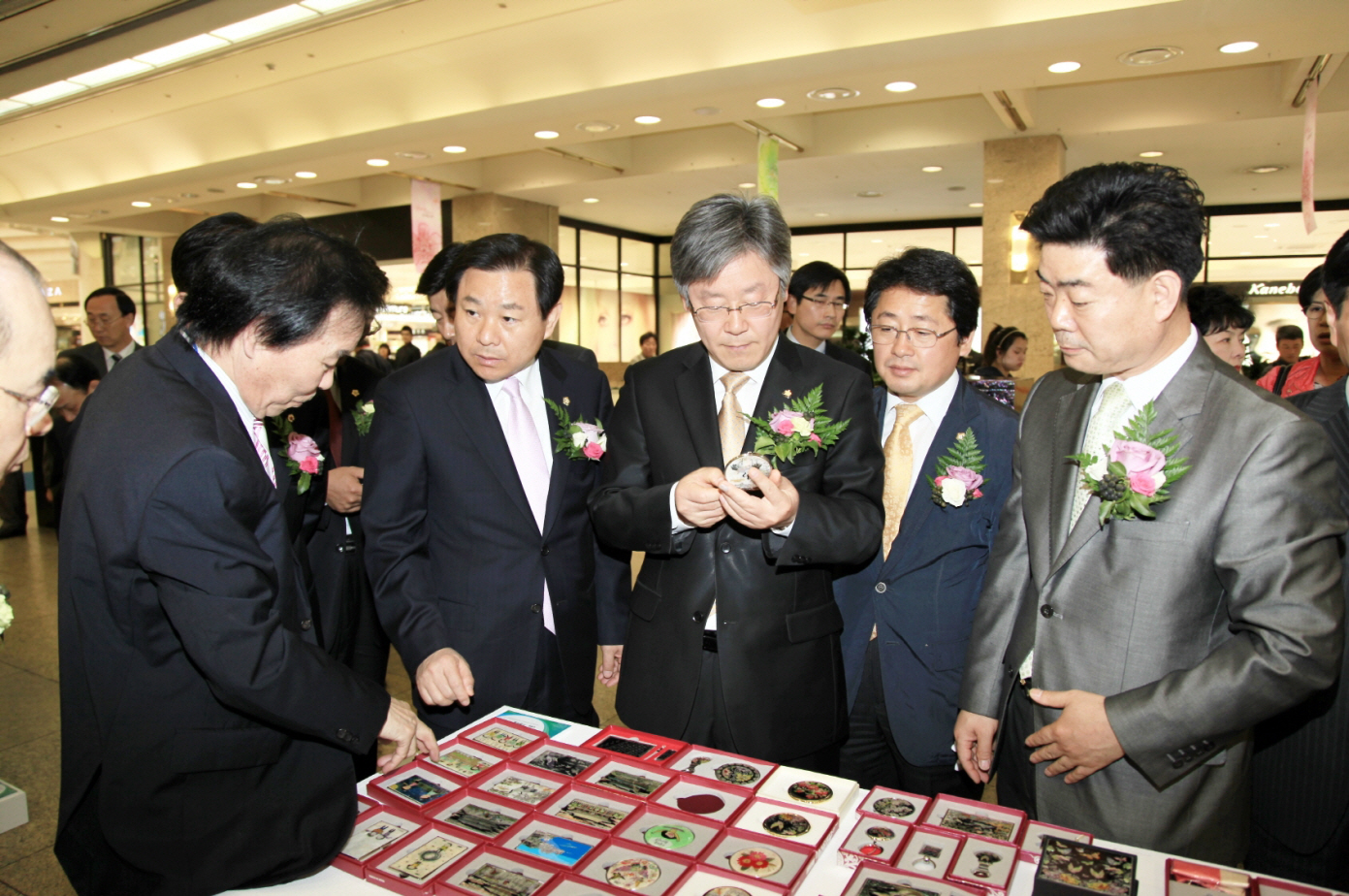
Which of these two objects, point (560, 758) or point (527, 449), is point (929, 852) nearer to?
point (560, 758)

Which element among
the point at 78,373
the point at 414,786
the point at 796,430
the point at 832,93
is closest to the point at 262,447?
the point at 414,786

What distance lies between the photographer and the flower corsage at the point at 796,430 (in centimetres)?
181

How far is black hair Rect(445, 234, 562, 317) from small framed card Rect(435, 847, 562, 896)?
1315 millimetres

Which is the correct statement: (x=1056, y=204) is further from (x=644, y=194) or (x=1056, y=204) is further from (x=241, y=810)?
(x=644, y=194)

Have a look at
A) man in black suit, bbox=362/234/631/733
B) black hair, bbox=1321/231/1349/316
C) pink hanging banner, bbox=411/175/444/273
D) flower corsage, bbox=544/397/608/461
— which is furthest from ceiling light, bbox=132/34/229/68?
black hair, bbox=1321/231/1349/316

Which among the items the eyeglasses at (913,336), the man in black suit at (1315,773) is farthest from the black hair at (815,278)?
the man in black suit at (1315,773)

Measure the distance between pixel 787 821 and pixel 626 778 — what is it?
31 centimetres

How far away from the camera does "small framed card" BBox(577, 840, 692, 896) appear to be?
4.08 feet

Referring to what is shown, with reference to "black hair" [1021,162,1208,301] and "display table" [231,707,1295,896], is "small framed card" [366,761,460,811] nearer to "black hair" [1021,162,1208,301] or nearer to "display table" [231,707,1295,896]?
"display table" [231,707,1295,896]

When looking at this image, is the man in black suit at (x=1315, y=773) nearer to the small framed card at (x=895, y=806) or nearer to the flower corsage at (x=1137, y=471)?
the flower corsage at (x=1137, y=471)

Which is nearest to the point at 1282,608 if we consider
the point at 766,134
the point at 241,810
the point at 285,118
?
the point at 241,810

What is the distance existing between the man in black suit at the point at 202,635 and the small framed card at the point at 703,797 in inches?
19.1

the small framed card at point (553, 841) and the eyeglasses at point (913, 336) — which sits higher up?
the eyeglasses at point (913, 336)

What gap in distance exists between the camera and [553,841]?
4.45 feet
